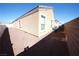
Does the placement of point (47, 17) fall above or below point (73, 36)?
above

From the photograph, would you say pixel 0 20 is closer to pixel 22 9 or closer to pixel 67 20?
pixel 22 9

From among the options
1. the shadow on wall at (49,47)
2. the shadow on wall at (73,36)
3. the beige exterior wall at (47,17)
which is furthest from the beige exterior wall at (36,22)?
the shadow on wall at (73,36)

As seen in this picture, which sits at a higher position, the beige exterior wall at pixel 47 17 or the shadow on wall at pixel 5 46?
the beige exterior wall at pixel 47 17

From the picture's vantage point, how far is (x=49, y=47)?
289 cm

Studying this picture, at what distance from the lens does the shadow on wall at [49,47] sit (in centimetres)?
282

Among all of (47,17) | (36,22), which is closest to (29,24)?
(36,22)

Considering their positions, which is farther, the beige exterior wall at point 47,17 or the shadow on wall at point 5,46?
the beige exterior wall at point 47,17

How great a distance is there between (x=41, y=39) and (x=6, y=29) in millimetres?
714

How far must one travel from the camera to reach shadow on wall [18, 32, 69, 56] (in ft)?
9.25

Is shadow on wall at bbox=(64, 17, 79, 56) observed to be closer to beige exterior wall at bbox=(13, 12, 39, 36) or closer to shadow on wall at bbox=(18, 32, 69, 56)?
shadow on wall at bbox=(18, 32, 69, 56)

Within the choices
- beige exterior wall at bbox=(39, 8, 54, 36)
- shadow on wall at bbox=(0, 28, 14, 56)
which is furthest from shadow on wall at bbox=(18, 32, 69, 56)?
shadow on wall at bbox=(0, 28, 14, 56)

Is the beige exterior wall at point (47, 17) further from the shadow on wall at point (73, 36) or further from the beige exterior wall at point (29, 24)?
the shadow on wall at point (73, 36)

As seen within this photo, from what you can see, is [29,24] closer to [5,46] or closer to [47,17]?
[47,17]

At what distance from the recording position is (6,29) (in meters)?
2.96
